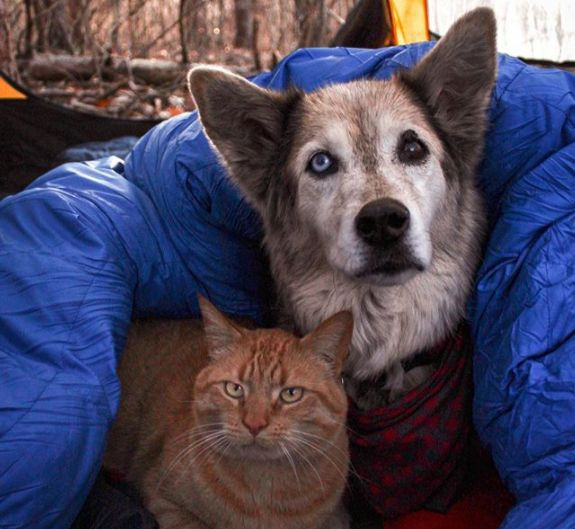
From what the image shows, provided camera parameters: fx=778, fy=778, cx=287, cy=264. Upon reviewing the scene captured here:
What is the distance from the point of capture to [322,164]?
2.24m

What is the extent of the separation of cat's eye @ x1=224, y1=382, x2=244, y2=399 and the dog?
Result: 0.43 m

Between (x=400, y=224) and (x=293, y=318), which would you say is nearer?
(x=400, y=224)

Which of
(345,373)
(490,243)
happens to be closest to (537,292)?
(490,243)

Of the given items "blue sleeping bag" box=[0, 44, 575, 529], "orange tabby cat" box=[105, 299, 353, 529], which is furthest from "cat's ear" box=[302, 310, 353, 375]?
"blue sleeping bag" box=[0, 44, 575, 529]

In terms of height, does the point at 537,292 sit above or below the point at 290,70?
below

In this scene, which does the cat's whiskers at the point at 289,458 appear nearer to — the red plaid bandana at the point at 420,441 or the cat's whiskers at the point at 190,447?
the cat's whiskers at the point at 190,447

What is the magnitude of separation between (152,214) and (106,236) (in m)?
0.23

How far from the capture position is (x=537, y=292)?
6.81ft

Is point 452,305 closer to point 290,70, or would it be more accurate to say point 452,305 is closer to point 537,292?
point 537,292

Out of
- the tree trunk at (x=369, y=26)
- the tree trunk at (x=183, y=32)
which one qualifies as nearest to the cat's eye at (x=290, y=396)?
the tree trunk at (x=369, y=26)

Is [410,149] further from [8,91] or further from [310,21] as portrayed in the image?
[310,21]

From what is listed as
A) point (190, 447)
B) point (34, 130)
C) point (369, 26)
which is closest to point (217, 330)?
point (190, 447)

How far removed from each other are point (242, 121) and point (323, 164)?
1.02 feet

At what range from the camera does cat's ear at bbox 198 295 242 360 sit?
211 centimetres
